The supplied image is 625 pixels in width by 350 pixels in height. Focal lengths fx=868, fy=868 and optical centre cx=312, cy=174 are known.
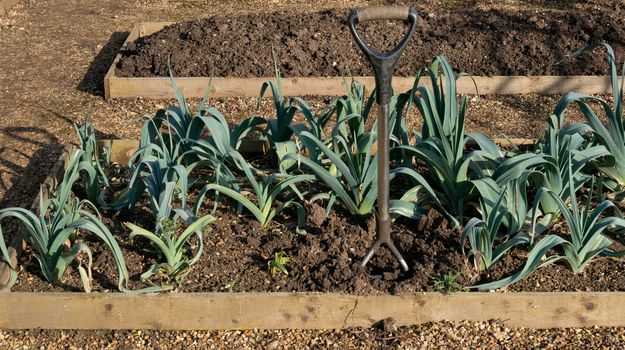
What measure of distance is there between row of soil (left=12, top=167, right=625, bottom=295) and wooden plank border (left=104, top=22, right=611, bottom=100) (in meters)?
2.05

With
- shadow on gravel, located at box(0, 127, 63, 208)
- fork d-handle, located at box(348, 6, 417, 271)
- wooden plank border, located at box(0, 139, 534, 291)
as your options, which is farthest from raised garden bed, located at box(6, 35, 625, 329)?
shadow on gravel, located at box(0, 127, 63, 208)

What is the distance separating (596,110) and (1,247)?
4.24 metres

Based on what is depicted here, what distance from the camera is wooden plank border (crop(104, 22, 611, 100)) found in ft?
20.7

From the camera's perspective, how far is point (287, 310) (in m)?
3.84

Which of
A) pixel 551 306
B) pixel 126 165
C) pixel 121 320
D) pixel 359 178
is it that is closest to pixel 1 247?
pixel 121 320

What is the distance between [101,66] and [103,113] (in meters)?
1.04

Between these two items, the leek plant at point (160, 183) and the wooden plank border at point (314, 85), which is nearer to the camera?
the leek plant at point (160, 183)

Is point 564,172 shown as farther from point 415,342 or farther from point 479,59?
point 479,59

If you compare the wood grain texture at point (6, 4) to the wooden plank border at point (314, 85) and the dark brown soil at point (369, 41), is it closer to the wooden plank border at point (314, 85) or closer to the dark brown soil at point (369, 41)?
the dark brown soil at point (369, 41)

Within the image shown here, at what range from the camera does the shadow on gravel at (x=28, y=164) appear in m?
5.12

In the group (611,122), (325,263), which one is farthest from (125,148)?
(611,122)

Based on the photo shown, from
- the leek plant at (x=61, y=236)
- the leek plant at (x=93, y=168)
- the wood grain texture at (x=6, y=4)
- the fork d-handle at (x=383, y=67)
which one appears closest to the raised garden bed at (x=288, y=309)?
the leek plant at (x=61, y=236)

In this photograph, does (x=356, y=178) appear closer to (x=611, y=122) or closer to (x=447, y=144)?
(x=447, y=144)

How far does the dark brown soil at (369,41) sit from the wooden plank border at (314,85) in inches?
8.4
